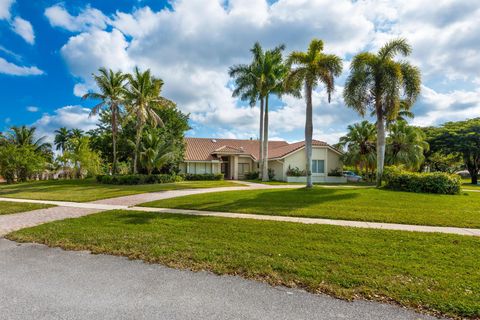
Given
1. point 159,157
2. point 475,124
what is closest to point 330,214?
point 159,157

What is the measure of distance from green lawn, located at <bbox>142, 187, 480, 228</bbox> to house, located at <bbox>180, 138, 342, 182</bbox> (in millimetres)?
14011

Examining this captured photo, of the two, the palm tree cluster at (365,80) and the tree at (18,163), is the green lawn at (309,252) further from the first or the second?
the tree at (18,163)

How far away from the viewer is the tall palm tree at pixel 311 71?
15031 millimetres

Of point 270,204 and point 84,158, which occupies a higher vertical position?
point 84,158

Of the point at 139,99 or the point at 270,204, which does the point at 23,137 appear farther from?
the point at 270,204

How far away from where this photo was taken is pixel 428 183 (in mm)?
13633

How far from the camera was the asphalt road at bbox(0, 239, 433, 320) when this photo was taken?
3.11 metres

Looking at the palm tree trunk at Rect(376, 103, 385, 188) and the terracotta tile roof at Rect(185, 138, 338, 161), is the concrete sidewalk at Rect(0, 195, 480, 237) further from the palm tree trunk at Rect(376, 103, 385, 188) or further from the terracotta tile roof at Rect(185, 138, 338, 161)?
the terracotta tile roof at Rect(185, 138, 338, 161)

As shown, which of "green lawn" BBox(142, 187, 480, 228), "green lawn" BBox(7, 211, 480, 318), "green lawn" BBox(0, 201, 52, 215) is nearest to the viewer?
"green lawn" BBox(7, 211, 480, 318)

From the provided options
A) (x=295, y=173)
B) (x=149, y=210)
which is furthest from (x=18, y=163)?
(x=295, y=173)

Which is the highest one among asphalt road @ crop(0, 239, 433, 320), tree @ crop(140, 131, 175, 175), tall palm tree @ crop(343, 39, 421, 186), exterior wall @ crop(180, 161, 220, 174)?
tall palm tree @ crop(343, 39, 421, 186)

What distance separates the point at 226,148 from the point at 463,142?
2700cm

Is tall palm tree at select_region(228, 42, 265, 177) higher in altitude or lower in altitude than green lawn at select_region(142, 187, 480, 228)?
higher

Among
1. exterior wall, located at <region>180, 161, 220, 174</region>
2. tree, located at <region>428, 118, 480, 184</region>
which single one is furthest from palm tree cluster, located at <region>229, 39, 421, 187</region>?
tree, located at <region>428, 118, 480, 184</region>
